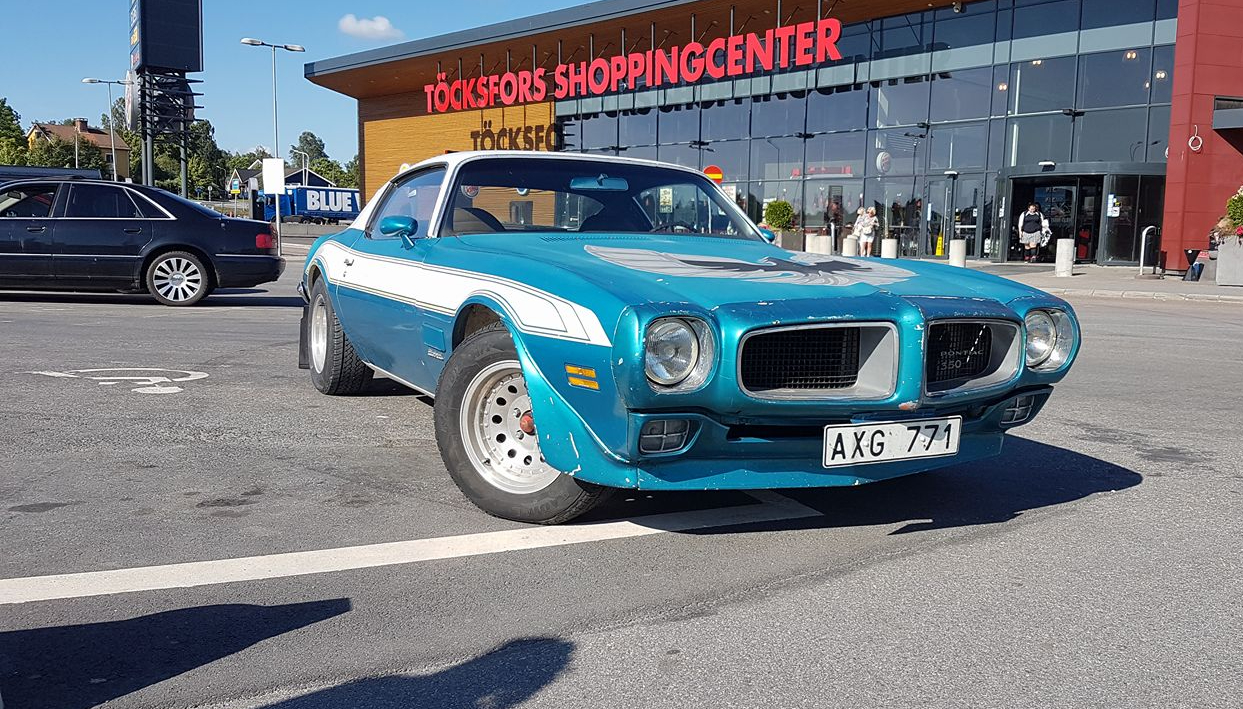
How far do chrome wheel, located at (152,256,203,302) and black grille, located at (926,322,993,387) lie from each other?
421 inches

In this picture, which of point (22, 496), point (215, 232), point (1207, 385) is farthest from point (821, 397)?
point (215, 232)

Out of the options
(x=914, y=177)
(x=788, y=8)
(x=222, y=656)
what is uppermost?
(x=788, y=8)

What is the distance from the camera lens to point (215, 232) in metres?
12.5

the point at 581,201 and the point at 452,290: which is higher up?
the point at 581,201

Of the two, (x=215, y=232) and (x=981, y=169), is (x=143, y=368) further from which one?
(x=981, y=169)

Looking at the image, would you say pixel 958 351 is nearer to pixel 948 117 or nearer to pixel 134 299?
pixel 134 299

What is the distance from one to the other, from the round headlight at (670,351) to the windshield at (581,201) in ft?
5.95

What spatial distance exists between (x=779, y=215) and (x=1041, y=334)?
26.4 m

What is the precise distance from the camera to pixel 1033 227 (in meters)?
26.4

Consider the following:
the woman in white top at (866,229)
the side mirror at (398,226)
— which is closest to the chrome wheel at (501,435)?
the side mirror at (398,226)

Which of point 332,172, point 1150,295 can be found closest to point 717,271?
point 1150,295

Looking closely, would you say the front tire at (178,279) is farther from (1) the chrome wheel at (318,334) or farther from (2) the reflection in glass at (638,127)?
(2) the reflection in glass at (638,127)

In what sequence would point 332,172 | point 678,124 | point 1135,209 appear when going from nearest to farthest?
point 1135,209 < point 678,124 < point 332,172

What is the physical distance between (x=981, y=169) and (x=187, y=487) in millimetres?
26750
